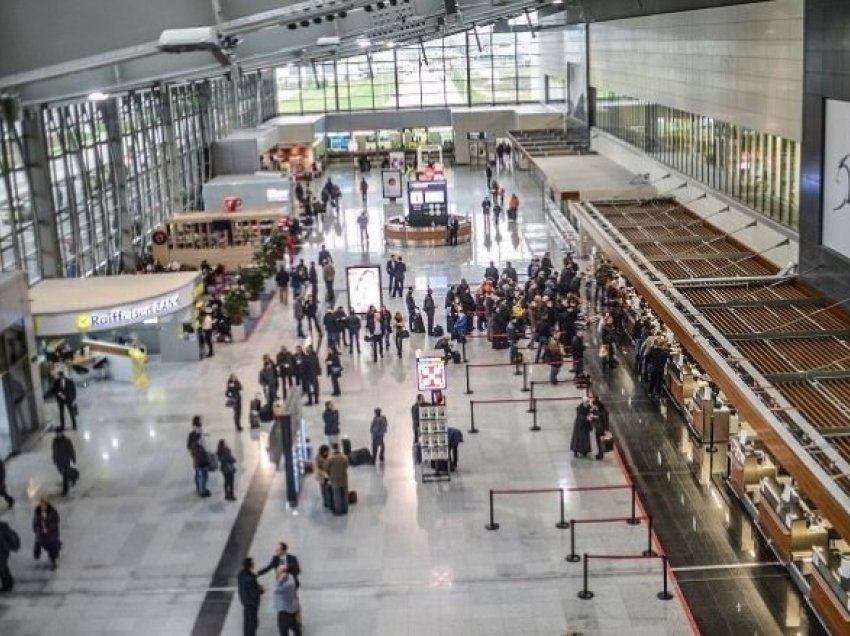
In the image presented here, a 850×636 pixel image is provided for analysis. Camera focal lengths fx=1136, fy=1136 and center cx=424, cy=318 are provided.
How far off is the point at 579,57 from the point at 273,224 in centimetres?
1774

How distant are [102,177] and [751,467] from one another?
77.7 feet

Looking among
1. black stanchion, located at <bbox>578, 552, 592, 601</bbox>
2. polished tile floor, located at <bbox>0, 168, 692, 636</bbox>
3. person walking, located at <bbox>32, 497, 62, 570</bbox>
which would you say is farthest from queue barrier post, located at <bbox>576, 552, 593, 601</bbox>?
person walking, located at <bbox>32, 497, 62, 570</bbox>

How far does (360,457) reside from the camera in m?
18.3

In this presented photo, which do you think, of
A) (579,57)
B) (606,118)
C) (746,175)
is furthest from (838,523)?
(579,57)

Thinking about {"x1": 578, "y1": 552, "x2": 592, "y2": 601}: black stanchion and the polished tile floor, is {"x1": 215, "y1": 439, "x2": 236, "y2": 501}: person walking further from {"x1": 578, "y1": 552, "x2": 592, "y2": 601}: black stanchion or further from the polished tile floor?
{"x1": 578, "y1": 552, "x2": 592, "y2": 601}: black stanchion

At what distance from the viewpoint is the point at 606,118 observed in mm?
43562

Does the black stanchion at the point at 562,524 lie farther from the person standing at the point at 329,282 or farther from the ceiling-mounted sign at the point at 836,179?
the person standing at the point at 329,282

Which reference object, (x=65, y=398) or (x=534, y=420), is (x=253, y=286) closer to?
(x=65, y=398)

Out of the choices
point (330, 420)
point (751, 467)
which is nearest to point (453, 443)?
point (330, 420)

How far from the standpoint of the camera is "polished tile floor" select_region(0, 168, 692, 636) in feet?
44.0

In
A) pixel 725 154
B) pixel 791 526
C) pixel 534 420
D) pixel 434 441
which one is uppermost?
pixel 725 154

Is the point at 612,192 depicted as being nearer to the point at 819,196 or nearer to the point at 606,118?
the point at 606,118

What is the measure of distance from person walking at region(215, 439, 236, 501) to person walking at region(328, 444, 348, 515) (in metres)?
1.69

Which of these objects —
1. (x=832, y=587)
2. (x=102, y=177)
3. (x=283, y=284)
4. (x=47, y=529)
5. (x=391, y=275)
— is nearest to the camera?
(x=832, y=587)
